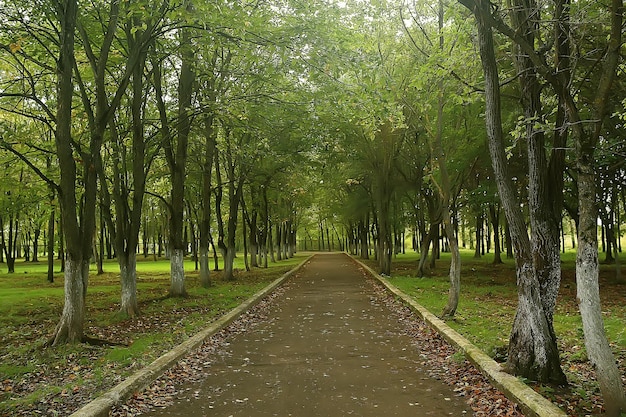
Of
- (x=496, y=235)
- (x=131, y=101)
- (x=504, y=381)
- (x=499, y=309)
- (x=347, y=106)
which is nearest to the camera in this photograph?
(x=504, y=381)

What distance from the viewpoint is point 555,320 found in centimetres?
1145

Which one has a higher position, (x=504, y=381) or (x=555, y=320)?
(x=504, y=381)

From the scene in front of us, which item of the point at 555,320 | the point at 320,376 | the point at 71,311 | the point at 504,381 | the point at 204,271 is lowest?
the point at 555,320

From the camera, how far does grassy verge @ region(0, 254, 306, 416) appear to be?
6273 millimetres

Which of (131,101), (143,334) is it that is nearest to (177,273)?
(131,101)

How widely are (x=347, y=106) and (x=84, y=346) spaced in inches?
262

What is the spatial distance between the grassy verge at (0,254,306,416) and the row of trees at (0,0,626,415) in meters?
0.75

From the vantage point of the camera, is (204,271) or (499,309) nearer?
(499,309)

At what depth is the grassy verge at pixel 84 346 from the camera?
247 inches

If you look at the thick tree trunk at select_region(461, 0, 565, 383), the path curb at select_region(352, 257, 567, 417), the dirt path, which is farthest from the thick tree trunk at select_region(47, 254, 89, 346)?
the thick tree trunk at select_region(461, 0, 565, 383)

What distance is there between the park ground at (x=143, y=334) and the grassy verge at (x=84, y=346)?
1 centimetres

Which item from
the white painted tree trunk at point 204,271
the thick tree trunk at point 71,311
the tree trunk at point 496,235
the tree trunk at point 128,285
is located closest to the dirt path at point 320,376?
the thick tree trunk at point 71,311

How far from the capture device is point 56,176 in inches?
668

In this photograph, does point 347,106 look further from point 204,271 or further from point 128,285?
point 204,271
